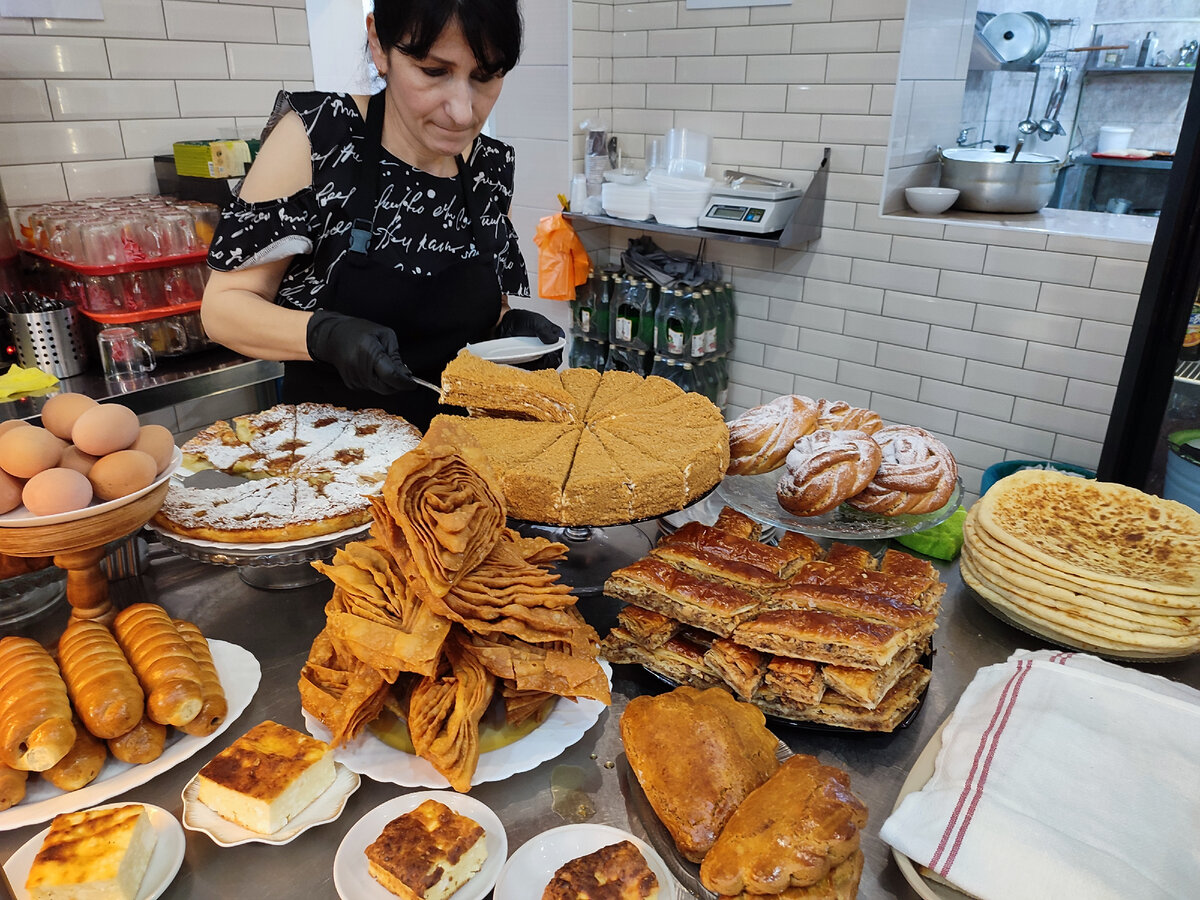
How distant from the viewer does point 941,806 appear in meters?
1.05

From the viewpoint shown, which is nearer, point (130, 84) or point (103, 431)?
point (103, 431)

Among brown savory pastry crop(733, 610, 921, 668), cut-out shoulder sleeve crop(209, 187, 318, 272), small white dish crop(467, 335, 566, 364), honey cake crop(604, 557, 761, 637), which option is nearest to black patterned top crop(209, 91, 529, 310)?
cut-out shoulder sleeve crop(209, 187, 318, 272)

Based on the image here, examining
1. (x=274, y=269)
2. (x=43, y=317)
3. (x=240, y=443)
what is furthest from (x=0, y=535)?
(x=43, y=317)

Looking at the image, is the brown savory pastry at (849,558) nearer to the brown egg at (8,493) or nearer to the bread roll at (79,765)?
the bread roll at (79,765)

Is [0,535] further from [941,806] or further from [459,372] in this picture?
[941,806]

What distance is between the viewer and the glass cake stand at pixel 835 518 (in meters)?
1.64

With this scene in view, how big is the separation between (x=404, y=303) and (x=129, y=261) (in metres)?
1.72

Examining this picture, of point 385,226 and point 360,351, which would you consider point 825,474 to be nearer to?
point 360,351

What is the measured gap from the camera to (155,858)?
3.36 feet

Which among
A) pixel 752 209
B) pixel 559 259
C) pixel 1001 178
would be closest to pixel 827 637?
pixel 752 209

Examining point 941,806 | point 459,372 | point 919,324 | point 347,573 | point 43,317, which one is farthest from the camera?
point 919,324

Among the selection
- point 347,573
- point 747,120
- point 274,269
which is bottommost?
point 347,573

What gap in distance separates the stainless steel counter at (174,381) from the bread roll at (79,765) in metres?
2.44

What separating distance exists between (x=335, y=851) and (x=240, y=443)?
1169 mm
